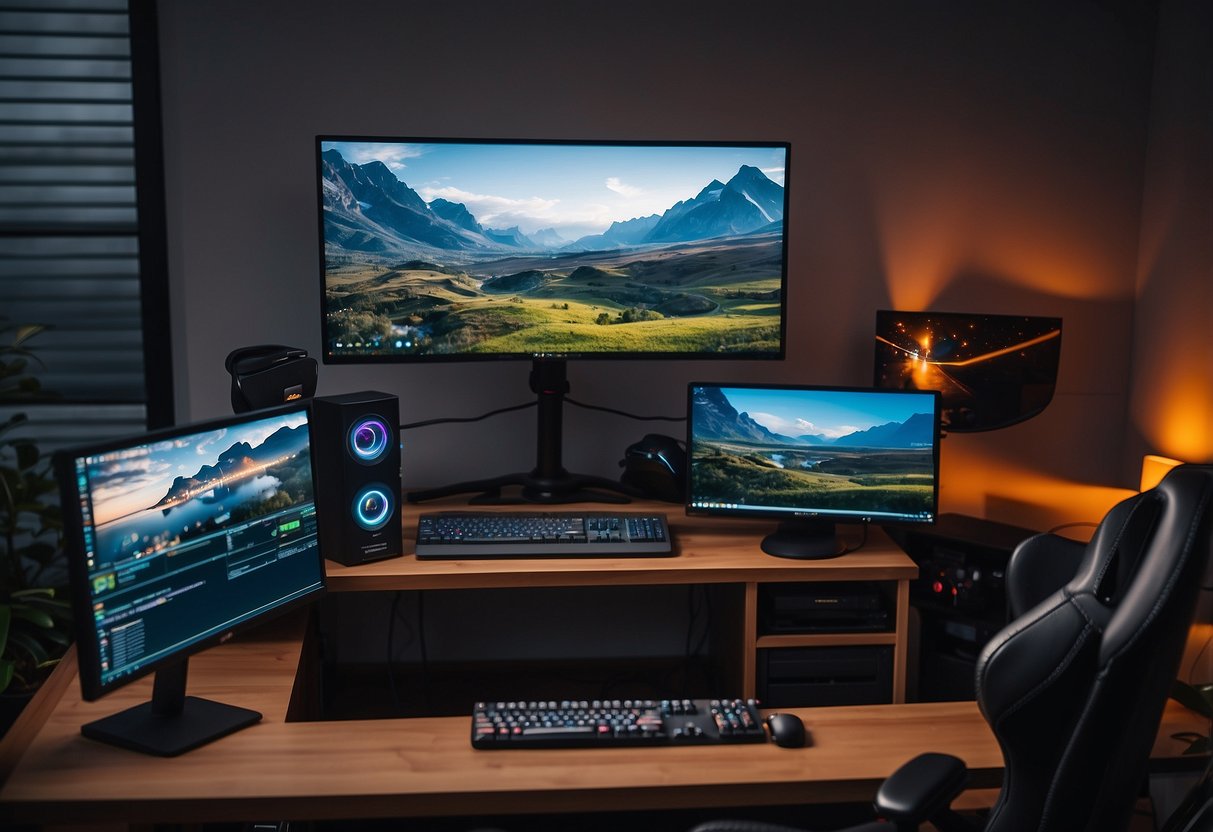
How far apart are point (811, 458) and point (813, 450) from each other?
2cm

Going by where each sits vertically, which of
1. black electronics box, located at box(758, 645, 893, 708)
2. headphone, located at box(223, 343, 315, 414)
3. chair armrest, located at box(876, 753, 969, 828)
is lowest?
black electronics box, located at box(758, 645, 893, 708)

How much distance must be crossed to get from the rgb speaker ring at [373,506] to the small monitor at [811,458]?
26.2 inches

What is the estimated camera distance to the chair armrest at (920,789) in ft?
4.46

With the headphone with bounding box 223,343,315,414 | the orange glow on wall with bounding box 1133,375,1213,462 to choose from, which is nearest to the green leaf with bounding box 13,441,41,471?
the headphone with bounding box 223,343,315,414

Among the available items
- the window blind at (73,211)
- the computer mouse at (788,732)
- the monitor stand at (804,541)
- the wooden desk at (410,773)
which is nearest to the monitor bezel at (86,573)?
the wooden desk at (410,773)

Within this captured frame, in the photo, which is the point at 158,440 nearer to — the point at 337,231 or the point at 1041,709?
the point at 337,231

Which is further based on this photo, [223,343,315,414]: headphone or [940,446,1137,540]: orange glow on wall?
[940,446,1137,540]: orange glow on wall

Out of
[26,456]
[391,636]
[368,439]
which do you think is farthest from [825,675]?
[26,456]

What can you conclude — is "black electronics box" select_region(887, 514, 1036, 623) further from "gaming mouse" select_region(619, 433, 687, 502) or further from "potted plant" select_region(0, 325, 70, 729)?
"potted plant" select_region(0, 325, 70, 729)

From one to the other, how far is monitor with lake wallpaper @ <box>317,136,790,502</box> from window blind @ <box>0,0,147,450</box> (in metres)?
0.95

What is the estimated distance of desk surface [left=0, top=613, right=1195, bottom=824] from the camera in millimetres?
1502

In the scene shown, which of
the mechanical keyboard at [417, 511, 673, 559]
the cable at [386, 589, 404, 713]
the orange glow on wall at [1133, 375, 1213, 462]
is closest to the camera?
the mechanical keyboard at [417, 511, 673, 559]

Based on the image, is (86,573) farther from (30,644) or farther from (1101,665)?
(1101,665)

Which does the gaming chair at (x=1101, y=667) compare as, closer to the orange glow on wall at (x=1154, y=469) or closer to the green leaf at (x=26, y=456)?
the orange glow on wall at (x=1154, y=469)
